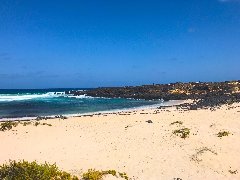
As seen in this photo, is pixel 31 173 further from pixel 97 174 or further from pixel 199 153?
pixel 199 153

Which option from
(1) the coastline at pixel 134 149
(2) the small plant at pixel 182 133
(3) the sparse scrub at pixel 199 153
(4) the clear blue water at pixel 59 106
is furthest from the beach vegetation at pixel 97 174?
(4) the clear blue water at pixel 59 106

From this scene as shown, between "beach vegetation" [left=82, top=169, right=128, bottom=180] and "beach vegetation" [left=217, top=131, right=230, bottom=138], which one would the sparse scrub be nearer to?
"beach vegetation" [left=217, top=131, right=230, bottom=138]

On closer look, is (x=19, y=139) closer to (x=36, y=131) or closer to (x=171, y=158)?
(x=36, y=131)

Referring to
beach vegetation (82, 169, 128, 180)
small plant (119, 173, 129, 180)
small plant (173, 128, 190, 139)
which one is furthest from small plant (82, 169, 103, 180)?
small plant (173, 128, 190, 139)

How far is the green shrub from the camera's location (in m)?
→ 8.80

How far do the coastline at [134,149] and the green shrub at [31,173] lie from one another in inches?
33.1

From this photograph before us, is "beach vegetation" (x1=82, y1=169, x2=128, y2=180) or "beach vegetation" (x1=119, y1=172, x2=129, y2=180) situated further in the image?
"beach vegetation" (x1=119, y1=172, x2=129, y2=180)

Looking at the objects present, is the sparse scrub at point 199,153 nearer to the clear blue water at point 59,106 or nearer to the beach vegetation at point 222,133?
the beach vegetation at point 222,133

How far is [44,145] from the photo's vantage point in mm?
13383

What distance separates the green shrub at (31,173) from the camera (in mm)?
8805

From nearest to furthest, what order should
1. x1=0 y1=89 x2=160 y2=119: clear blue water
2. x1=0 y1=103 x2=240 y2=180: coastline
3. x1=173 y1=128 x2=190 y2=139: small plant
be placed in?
x1=0 y1=103 x2=240 y2=180: coastline
x1=173 y1=128 x2=190 y2=139: small plant
x1=0 y1=89 x2=160 y2=119: clear blue water

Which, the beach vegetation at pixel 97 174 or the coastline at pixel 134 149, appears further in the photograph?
the coastline at pixel 134 149

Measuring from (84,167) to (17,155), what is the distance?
2.60m

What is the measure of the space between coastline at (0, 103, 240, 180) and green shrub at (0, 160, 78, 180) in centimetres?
84
